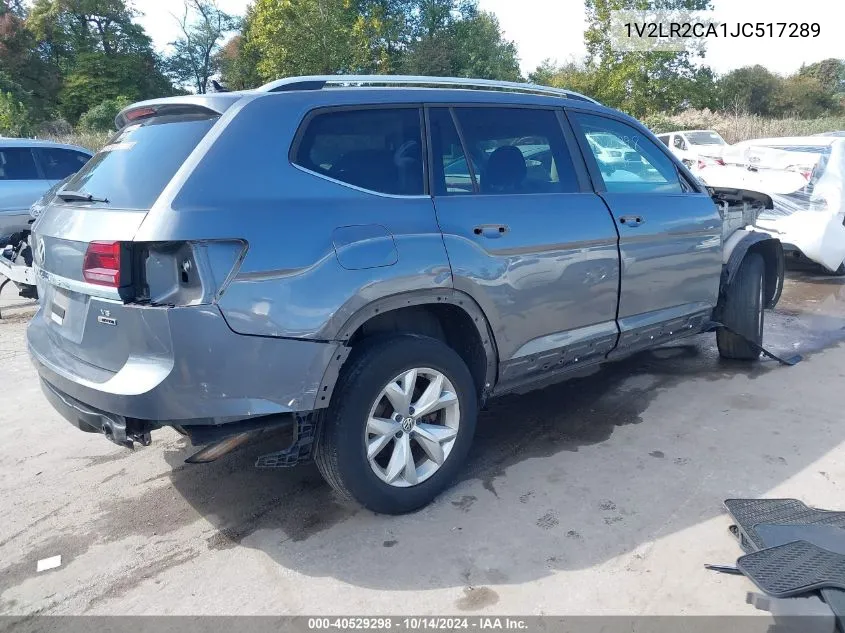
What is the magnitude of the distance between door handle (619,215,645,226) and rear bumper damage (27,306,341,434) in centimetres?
202

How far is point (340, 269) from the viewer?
2662 mm

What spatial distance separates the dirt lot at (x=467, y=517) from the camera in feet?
8.31

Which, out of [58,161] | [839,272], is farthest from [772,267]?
[58,161]

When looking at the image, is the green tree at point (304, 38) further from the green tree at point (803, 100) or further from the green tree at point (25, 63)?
the green tree at point (803, 100)

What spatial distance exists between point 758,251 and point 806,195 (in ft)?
10.9

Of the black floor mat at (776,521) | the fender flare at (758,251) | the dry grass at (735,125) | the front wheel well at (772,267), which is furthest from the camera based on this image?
the dry grass at (735,125)

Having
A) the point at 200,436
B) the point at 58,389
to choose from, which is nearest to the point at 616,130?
the point at 200,436

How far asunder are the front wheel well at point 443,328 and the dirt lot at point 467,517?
60 centimetres

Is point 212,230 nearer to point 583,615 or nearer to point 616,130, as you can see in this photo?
point 583,615

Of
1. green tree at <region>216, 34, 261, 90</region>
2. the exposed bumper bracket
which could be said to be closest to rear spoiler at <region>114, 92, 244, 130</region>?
the exposed bumper bracket

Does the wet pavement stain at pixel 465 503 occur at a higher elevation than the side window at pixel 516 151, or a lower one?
lower

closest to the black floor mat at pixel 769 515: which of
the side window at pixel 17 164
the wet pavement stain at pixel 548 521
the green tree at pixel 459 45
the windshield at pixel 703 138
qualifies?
the wet pavement stain at pixel 548 521

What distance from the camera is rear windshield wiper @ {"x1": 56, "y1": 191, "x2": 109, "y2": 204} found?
2.83m

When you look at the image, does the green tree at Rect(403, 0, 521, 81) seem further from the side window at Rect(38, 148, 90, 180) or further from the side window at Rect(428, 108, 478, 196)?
the side window at Rect(428, 108, 478, 196)
